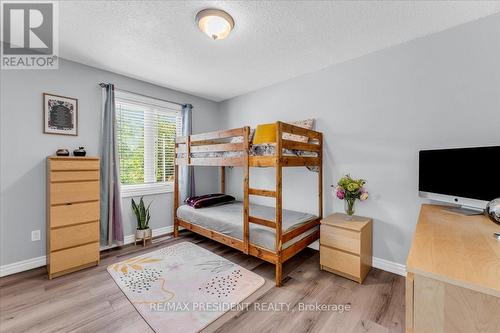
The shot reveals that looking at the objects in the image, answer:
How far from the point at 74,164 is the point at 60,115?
71cm

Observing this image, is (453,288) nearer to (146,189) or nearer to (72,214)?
(72,214)

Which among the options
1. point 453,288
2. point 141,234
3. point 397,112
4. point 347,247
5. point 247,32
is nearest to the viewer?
point 453,288

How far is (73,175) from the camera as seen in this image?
8.00ft

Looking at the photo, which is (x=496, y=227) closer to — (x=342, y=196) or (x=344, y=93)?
(x=342, y=196)

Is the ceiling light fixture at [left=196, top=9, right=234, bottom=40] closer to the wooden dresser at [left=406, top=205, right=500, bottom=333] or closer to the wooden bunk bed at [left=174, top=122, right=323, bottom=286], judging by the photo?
the wooden bunk bed at [left=174, top=122, right=323, bottom=286]

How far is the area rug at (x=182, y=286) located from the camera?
1.73 metres

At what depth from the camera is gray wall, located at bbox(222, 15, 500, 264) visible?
1.92 meters

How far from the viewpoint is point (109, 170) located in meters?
2.93

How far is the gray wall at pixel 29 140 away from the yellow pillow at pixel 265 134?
2.21 meters

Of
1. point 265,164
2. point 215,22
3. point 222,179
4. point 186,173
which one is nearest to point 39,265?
point 186,173

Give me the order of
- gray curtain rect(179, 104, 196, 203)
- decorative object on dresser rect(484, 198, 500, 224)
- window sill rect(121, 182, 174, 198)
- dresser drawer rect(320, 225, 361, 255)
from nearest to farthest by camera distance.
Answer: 1. decorative object on dresser rect(484, 198, 500, 224)
2. dresser drawer rect(320, 225, 361, 255)
3. window sill rect(121, 182, 174, 198)
4. gray curtain rect(179, 104, 196, 203)

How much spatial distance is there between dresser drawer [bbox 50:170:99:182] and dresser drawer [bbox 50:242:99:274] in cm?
78

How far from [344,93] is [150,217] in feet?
11.1

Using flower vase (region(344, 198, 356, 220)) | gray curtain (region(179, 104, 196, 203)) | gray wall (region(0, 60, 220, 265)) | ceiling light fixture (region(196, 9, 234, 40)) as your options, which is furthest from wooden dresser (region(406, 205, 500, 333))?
gray wall (region(0, 60, 220, 265))
